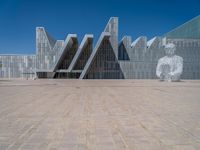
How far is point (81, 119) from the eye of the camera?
498cm

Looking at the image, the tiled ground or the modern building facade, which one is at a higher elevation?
the modern building facade

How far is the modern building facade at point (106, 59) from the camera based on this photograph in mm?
38062

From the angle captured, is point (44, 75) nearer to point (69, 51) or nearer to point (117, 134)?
point (69, 51)

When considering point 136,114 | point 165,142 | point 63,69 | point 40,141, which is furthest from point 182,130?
point 63,69

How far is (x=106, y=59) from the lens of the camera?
3878 cm

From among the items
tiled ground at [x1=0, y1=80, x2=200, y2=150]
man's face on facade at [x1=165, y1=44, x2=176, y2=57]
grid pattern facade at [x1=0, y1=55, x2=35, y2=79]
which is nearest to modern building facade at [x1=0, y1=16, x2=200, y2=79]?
grid pattern facade at [x1=0, y1=55, x2=35, y2=79]

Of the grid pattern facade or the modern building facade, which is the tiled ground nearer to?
the modern building facade

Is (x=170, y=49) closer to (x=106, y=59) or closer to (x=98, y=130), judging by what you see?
(x=106, y=59)

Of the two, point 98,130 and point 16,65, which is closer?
point 98,130

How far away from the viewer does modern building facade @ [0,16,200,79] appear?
38062 millimetres

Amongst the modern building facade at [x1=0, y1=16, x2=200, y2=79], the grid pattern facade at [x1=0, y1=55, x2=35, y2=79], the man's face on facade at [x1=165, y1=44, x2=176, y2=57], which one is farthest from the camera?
the grid pattern facade at [x1=0, y1=55, x2=35, y2=79]

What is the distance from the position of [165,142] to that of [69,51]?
39.2 m

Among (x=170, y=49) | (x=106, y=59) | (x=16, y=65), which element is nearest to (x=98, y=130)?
(x=170, y=49)

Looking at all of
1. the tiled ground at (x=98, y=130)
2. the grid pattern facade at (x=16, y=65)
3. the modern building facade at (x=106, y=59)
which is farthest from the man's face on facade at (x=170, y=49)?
the grid pattern facade at (x=16, y=65)
